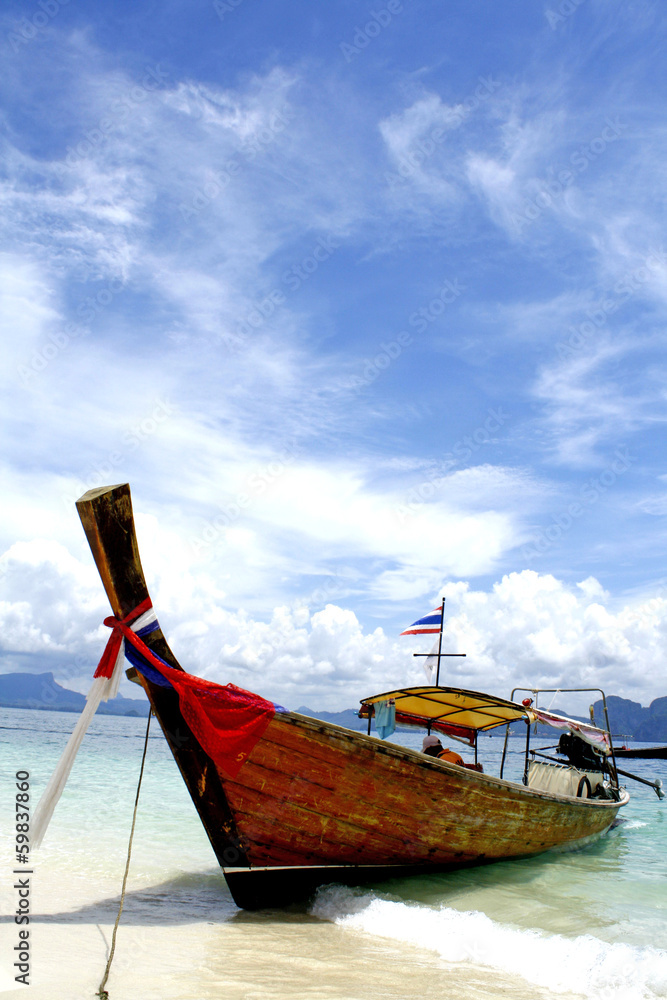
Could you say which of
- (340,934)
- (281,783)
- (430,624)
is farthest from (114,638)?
(430,624)

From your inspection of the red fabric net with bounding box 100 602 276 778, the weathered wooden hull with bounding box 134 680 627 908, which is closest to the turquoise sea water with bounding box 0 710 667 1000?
the weathered wooden hull with bounding box 134 680 627 908

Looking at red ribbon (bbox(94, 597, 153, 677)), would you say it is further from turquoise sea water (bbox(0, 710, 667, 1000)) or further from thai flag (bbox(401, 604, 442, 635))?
thai flag (bbox(401, 604, 442, 635))

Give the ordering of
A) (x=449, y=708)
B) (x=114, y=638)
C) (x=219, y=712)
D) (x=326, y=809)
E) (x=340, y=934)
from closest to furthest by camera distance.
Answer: (x=114, y=638) < (x=219, y=712) < (x=340, y=934) < (x=326, y=809) < (x=449, y=708)

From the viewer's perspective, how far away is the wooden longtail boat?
5.00 meters

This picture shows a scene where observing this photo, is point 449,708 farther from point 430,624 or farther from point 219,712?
point 219,712

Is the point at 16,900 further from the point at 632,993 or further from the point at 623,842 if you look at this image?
the point at 623,842

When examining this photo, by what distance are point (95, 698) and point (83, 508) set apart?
5.25ft

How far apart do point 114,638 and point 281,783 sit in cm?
198

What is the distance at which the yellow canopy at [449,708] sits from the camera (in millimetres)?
8016

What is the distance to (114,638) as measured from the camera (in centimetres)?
497

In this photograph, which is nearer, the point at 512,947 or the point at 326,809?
the point at 512,947

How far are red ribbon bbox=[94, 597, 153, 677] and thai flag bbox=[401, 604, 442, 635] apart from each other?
Answer: 5724 millimetres

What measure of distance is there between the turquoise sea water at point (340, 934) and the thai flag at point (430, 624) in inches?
129

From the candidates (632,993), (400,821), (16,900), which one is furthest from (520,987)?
(16,900)
